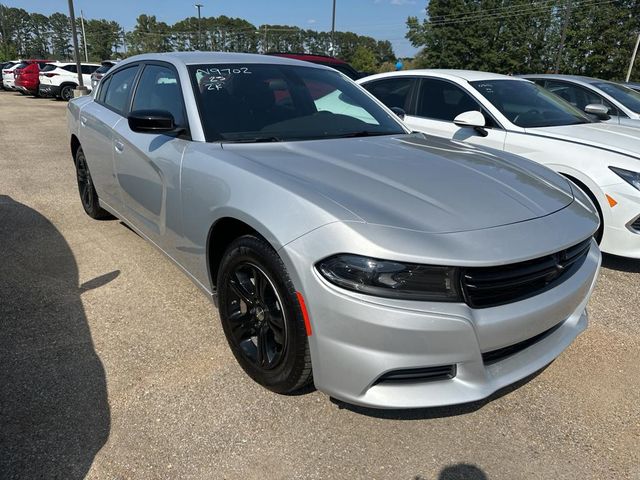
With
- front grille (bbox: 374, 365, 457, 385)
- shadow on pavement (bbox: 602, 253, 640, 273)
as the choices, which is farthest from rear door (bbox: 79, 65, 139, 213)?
shadow on pavement (bbox: 602, 253, 640, 273)

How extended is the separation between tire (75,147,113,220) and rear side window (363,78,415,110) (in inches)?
133

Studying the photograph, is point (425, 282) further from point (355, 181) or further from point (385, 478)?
point (385, 478)

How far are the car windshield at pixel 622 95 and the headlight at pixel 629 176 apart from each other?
163 inches

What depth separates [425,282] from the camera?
1.76 meters

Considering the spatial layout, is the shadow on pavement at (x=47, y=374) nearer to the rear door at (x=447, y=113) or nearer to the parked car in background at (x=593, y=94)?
the rear door at (x=447, y=113)

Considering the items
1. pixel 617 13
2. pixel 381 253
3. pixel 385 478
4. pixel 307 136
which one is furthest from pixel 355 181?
pixel 617 13

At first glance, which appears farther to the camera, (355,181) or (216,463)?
(355,181)

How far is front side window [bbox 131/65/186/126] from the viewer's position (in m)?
2.90

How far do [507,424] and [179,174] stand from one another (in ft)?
6.83

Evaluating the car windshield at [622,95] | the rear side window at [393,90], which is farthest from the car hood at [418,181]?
the car windshield at [622,95]

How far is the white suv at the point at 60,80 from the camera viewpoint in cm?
1944

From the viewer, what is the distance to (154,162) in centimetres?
292

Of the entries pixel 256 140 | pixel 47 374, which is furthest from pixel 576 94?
pixel 47 374

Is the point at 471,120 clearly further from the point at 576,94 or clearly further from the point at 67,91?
the point at 67,91
